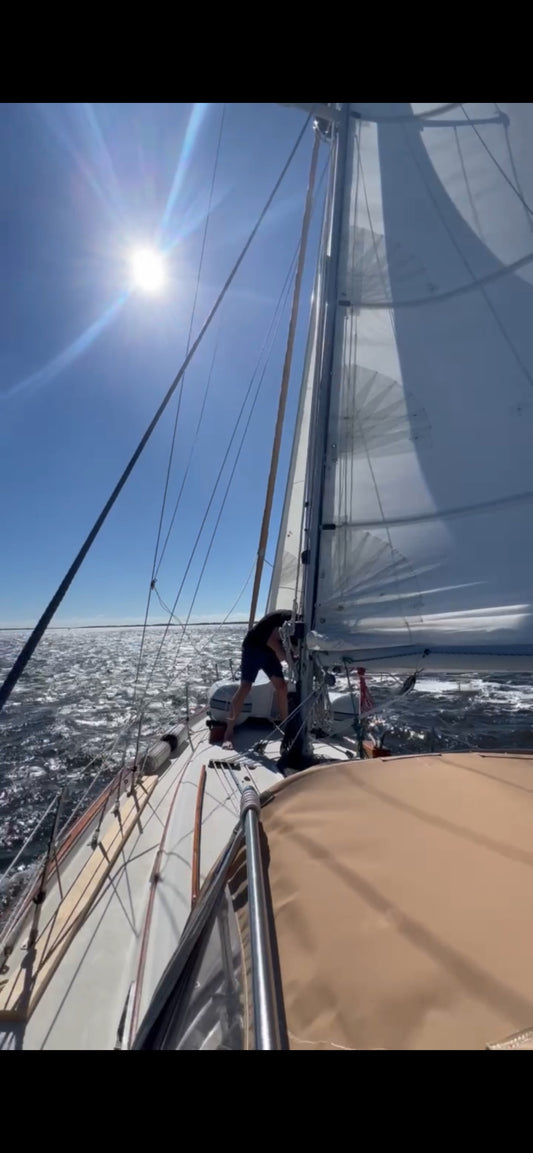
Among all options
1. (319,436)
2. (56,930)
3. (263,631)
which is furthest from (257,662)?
(56,930)

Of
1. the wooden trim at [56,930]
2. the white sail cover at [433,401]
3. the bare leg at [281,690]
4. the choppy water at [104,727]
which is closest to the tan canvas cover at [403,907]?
the wooden trim at [56,930]

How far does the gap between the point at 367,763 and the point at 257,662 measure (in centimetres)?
192

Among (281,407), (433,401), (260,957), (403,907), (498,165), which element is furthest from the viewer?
(281,407)

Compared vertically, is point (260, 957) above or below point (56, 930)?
above

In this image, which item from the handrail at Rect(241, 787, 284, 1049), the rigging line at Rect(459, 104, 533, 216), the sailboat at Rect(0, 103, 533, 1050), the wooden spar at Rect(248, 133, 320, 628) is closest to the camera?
the handrail at Rect(241, 787, 284, 1049)

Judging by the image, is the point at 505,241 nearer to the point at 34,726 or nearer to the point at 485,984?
the point at 485,984

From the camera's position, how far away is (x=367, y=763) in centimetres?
150

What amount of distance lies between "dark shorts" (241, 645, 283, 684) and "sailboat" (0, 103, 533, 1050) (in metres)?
0.39

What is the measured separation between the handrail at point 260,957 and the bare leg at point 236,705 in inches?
88.8

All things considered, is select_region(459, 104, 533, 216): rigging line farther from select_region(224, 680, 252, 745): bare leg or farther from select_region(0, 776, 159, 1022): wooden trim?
select_region(0, 776, 159, 1022): wooden trim

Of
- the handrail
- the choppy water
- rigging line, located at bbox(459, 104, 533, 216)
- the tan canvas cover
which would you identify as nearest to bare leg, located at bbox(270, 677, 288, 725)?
the choppy water

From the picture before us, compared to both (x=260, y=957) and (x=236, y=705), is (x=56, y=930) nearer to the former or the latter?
(x=260, y=957)

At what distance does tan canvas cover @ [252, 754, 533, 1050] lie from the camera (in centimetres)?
64
